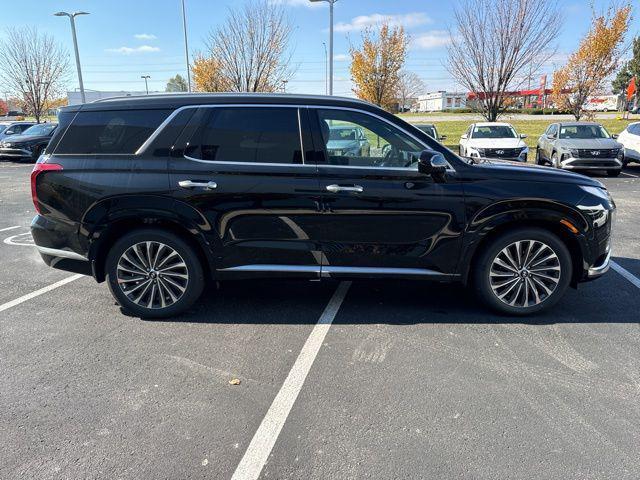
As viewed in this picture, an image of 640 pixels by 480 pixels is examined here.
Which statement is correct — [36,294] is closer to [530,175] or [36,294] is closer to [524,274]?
[524,274]

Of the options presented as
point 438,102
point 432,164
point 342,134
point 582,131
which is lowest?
point 432,164

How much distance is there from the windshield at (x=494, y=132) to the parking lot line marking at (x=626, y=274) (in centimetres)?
1075

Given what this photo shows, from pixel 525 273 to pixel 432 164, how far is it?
1.33m

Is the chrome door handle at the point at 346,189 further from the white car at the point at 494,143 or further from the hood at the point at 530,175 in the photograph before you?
the white car at the point at 494,143

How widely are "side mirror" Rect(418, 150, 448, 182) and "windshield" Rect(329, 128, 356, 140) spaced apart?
2.09ft

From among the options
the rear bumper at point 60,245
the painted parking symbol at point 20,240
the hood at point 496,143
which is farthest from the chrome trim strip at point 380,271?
the hood at point 496,143

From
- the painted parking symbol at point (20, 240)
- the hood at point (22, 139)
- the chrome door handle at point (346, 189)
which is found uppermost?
the chrome door handle at point (346, 189)

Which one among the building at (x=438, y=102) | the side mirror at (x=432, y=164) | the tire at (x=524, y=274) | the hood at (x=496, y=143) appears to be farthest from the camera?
the building at (x=438, y=102)

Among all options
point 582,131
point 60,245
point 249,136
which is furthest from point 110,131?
point 582,131

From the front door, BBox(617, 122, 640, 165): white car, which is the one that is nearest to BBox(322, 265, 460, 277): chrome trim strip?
the front door

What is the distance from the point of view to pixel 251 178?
3979 millimetres

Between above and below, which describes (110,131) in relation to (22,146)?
above

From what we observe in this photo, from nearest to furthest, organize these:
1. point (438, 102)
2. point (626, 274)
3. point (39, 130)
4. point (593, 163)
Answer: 1. point (626, 274)
2. point (593, 163)
3. point (39, 130)
4. point (438, 102)

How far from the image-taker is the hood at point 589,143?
14109 millimetres
